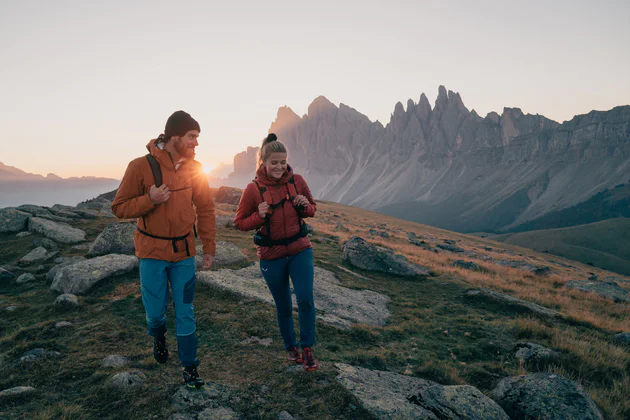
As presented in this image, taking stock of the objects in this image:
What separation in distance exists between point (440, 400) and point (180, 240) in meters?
4.26

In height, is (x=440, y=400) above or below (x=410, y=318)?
above

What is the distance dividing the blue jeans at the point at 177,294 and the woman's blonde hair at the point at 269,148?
6.62 feet

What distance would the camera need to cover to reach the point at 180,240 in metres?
4.77

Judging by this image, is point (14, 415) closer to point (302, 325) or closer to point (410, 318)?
point (302, 325)

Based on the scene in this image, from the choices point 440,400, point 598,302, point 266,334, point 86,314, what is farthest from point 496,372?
point 598,302

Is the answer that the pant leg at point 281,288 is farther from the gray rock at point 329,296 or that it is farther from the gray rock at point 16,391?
the gray rock at point 16,391

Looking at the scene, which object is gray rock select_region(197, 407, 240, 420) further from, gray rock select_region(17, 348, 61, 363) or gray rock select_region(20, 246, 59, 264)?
gray rock select_region(20, 246, 59, 264)

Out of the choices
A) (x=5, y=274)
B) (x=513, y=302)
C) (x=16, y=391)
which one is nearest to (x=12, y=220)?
(x=5, y=274)

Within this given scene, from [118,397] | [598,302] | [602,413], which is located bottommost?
[598,302]

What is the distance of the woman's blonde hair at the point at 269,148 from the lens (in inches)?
211

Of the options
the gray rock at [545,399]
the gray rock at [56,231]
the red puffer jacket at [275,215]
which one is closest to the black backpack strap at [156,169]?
the red puffer jacket at [275,215]

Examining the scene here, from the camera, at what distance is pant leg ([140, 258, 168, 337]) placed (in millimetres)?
4668

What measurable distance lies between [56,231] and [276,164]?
1523 centimetres

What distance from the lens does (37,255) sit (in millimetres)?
12789
